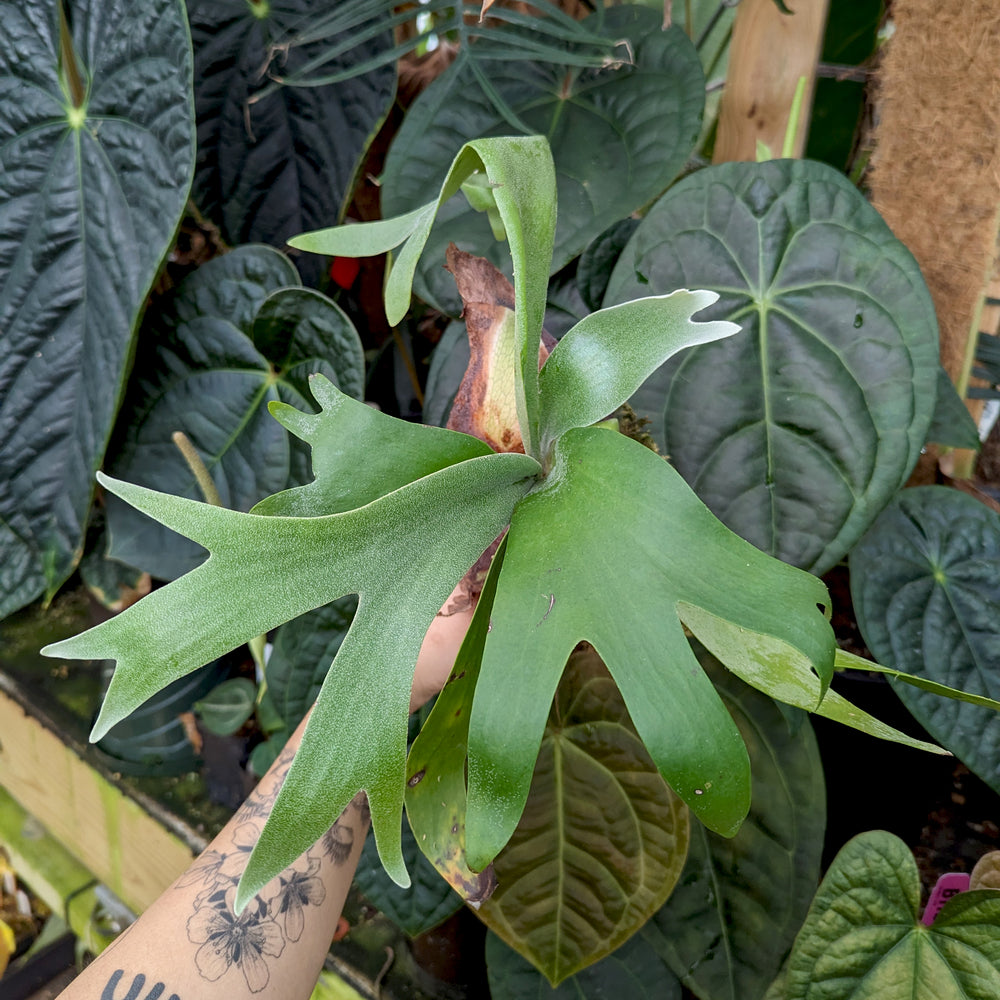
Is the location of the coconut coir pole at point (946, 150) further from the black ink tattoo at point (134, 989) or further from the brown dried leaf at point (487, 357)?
the black ink tattoo at point (134, 989)

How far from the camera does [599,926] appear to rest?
662 millimetres

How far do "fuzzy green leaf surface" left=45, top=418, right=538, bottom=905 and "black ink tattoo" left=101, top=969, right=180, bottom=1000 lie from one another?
248 mm

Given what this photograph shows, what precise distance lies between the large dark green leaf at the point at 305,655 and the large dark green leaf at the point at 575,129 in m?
0.33

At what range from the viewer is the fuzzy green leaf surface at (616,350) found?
387mm

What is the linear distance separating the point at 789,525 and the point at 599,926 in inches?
15.4

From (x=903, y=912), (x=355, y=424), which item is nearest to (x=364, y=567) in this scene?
(x=355, y=424)

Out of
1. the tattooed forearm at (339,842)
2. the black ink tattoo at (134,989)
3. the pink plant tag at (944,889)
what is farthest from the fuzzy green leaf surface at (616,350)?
the pink plant tag at (944,889)

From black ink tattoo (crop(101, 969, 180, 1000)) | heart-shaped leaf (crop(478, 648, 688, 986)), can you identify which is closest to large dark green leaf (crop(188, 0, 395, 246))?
heart-shaped leaf (crop(478, 648, 688, 986))

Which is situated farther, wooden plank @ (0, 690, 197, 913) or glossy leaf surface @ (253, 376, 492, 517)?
wooden plank @ (0, 690, 197, 913)

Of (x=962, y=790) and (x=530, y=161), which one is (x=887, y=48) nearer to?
(x=530, y=161)

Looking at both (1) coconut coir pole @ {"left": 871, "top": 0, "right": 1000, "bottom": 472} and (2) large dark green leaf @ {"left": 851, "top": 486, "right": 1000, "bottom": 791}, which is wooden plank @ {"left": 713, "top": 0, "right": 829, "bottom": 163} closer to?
(1) coconut coir pole @ {"left": 871, "top": 0, "right": 1000, "bottom": 472}

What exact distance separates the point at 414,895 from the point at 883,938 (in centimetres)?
43

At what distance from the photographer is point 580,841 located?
67 centimetres

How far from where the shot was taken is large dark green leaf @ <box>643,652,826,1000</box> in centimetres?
67
